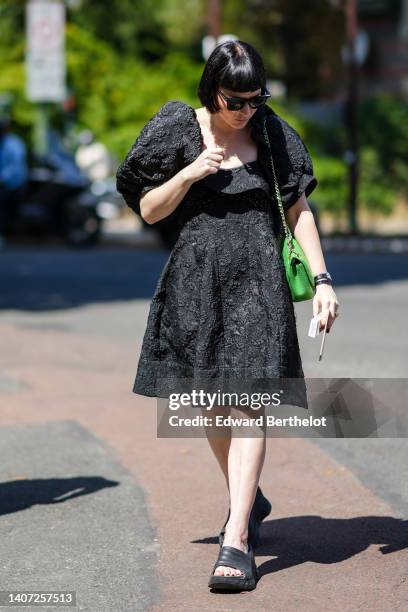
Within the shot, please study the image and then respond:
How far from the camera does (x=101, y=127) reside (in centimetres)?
2356

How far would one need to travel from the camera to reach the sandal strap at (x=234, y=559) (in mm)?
4191

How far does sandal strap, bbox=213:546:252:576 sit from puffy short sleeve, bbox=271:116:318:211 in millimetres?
1161

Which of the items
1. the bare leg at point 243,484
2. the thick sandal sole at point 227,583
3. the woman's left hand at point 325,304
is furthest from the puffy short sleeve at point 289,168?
the thick sandal sole at point 227,583

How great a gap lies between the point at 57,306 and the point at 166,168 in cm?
784

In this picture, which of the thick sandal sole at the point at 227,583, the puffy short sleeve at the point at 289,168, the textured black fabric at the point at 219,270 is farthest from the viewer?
the puffy short sleeve at the point at 289,168

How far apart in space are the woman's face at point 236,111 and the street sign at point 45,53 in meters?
16.0

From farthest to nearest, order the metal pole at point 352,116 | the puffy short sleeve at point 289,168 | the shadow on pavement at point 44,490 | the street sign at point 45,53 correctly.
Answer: the metal pole at point 352,116, the street sign at point 45,53, the shadow on pavement at point 44,490, the puffy short sleeve at point 289,168

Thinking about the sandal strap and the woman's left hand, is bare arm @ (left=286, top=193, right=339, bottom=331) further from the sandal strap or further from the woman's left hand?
→ the sandal strap

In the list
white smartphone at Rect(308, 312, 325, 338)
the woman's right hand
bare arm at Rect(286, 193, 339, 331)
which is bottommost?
white smartphone at Rect(308, 312, 325, 338)

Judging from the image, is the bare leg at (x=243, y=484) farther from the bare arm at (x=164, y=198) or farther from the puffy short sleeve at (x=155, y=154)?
the puffy short sleeve at (x=155, y=154)

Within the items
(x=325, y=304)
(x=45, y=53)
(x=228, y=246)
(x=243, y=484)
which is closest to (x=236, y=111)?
(x=228, y=246)

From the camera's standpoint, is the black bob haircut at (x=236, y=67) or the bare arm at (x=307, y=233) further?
the bare arm at (x=307, y=233)

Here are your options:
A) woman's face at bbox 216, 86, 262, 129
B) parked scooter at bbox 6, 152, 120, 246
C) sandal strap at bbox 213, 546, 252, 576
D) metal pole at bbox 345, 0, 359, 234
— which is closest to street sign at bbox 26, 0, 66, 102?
parked scooter at bbox 6, 152, 120, 246

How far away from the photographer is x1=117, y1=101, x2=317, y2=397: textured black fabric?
4.26 meters
